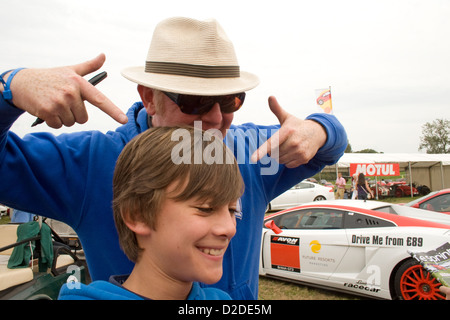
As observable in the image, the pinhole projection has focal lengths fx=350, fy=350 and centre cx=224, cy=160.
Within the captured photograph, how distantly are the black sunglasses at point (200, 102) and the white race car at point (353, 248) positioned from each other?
439 centimetres

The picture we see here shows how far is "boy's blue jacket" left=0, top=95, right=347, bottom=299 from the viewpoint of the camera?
131 centimetres

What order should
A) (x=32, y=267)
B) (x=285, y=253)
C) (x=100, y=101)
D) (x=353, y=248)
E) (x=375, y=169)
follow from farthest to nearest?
(x=375, y=169)
(x=285, y=253)
(x=353, y=248)
(x=32, y=267)
(x=100, y=101)

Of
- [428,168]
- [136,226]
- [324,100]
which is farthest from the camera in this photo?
[428,168]

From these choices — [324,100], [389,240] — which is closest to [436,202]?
[389,240]

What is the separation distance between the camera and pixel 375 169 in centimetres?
2023

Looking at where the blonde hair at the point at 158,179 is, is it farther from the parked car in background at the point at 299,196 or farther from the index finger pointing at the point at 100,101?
the parked car in background at the point at 299,196

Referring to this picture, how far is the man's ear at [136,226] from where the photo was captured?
1.21 m

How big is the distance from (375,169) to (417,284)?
1660 centimetres

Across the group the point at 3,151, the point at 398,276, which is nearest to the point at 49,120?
the point at 3,151

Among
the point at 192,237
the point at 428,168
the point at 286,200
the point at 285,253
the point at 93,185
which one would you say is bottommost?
the point at 428,168

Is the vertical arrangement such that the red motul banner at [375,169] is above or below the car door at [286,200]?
above

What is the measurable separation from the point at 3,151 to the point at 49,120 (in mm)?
265

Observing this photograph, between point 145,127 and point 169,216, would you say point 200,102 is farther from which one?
point 169,216

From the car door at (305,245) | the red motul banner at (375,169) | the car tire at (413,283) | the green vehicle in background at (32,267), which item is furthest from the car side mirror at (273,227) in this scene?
the red motul banner at (375,169)
